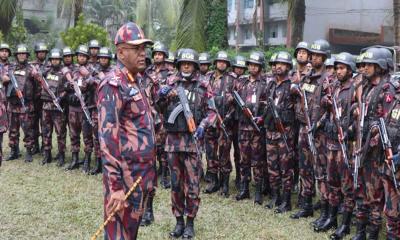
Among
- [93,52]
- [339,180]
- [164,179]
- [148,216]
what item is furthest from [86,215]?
[93,52]

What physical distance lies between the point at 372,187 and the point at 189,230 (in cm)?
222

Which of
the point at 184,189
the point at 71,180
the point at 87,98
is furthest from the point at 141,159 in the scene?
the point at 87,98

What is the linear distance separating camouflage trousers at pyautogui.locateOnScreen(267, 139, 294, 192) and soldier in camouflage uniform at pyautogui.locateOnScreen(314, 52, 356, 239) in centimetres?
95

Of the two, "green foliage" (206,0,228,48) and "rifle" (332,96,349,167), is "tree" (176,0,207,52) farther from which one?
"rifle" (332,96,349,167)

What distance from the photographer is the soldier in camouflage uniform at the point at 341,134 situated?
623 centimetres

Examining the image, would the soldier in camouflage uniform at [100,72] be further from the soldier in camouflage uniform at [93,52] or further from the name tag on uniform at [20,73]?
the name tag on uniform at [20,73]

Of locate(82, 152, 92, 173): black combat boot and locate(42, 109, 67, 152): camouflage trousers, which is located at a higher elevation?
locate(42, 109, 67, 152): camouflage trousers

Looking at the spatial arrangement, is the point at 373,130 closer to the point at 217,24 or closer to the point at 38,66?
the point at 38,66

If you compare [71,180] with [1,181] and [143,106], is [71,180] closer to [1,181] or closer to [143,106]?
[1,181]

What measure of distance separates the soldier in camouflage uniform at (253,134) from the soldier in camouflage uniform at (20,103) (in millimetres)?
4764

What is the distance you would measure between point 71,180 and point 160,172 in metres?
1.61

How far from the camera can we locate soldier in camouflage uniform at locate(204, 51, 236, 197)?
852 cm

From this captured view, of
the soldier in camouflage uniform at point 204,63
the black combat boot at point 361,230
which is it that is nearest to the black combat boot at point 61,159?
the soldier in camouflage uniform at point 204,63

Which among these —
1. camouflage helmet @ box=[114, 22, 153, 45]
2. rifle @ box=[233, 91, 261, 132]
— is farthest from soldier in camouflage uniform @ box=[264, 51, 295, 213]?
camouflage helmet @ box=[114, 22, 153, 45]
